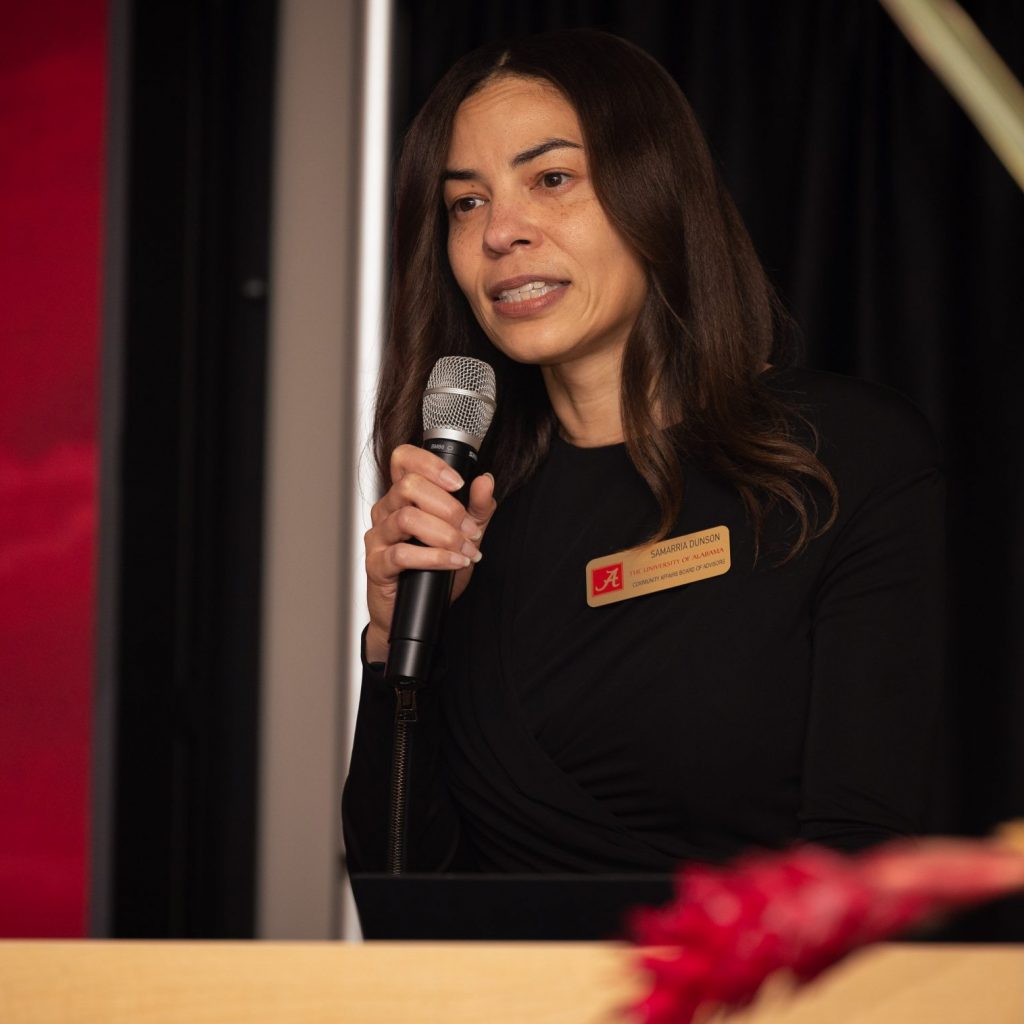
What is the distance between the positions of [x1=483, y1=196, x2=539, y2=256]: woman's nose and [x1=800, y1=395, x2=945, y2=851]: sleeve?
47 cm

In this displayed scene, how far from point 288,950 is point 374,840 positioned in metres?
1.08

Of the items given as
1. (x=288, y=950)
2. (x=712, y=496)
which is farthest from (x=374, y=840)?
(x=288, y=950)

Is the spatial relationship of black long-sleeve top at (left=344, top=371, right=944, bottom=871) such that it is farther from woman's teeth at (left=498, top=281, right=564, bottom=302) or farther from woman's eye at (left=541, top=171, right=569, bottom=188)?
woman's eye at (left=541, top=171, right=569, bottom=188)

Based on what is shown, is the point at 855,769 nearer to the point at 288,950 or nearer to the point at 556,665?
the point at 556,665

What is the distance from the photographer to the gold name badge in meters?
1.45

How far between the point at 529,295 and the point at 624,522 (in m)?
0.30

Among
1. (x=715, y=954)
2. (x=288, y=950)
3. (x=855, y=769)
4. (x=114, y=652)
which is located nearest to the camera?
(x=715, y=954)

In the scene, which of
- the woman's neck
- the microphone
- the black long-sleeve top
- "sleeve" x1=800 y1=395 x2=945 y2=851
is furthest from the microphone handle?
the woman's neck

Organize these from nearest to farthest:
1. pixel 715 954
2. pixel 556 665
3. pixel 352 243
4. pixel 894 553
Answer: pixel 715 954 → pixel 894 553 → pixel 556 665 → pixel 352 243

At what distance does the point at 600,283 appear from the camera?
1.58m

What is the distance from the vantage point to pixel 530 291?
61.9 inches

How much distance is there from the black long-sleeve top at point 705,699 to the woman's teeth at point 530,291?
27 centimetres

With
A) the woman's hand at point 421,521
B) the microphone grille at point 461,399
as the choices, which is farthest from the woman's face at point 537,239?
the woman's hand at point 421,521

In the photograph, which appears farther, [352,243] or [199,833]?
[352,243]
